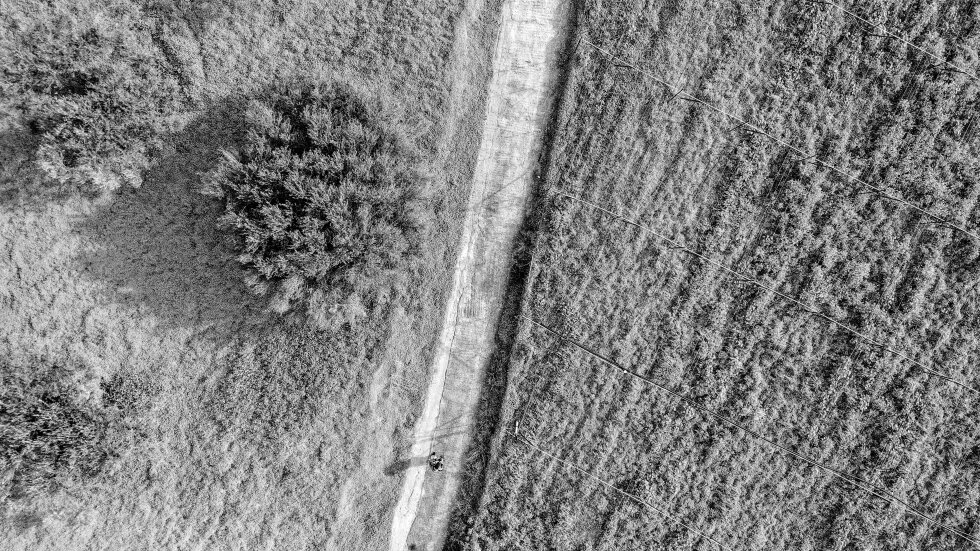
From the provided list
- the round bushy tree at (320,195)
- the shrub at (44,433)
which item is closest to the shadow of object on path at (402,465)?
the round bushy tree at (320,195)

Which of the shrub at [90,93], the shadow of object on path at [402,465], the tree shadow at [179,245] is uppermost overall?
the shrub at [90,93]

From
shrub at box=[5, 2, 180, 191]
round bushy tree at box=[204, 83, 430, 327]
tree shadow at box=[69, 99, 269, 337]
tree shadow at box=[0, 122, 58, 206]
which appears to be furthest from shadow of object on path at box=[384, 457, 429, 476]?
tree shadow at box=[0, 122, 58, 206]

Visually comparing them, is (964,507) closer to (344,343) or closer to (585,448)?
(585,448)

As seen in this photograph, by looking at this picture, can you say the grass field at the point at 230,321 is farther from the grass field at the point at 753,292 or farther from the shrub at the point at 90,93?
the grass field at the point at 753,292

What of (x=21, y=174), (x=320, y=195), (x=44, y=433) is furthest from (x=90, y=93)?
(x=44, y=433)

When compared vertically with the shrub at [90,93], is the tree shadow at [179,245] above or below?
below

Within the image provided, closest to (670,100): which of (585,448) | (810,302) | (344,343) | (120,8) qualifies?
(810,302)
